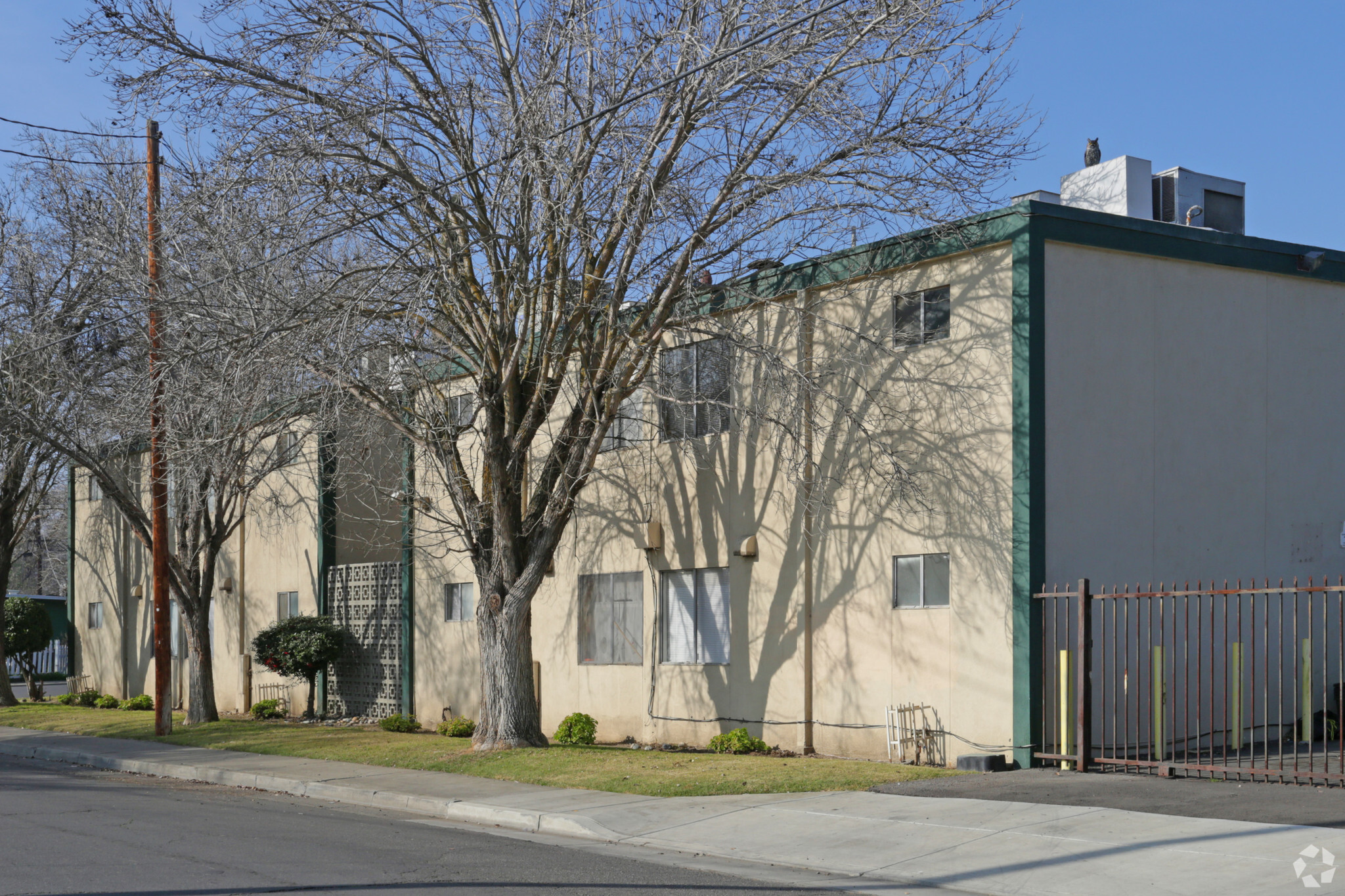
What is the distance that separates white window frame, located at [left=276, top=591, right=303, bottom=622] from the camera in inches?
1062

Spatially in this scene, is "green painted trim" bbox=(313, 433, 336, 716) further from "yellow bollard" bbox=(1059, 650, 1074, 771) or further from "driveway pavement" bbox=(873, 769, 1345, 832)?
"yellow bollard" bbox=(1059, 650, 1074, 771)

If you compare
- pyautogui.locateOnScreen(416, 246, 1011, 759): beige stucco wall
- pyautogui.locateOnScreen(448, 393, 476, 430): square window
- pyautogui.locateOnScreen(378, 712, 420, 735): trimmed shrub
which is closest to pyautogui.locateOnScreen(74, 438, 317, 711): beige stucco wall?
pyautogui.locateOnScreen(448, 393, 476, 430): square window

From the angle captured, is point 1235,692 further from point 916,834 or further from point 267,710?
point 267,710

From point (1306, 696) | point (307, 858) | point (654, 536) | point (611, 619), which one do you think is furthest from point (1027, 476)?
point (307, 858)

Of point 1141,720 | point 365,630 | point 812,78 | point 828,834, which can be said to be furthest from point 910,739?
point 365,630

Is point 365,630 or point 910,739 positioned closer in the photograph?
point 910,739

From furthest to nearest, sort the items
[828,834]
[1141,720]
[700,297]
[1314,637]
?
[700,297], [1314,637], [1141,720], [828,834]

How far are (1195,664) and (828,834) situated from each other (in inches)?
249

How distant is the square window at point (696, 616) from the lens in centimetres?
1800

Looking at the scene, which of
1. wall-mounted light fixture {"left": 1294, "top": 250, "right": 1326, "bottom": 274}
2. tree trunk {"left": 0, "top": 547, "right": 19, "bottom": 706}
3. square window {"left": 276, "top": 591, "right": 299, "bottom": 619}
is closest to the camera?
wall-mounted light fixture {"left": 1294, "top": 250, "right": 1326, "bottom": 274}

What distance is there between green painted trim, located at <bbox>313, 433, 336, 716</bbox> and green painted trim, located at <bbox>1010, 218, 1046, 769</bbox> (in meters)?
15.1

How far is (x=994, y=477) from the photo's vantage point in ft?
47.6

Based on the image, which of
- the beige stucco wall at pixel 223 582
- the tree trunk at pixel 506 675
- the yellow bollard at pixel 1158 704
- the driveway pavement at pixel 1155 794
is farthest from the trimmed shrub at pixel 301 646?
the yellow bollard at pixel 1158 704

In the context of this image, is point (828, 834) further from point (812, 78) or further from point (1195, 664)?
point (812, 78)
